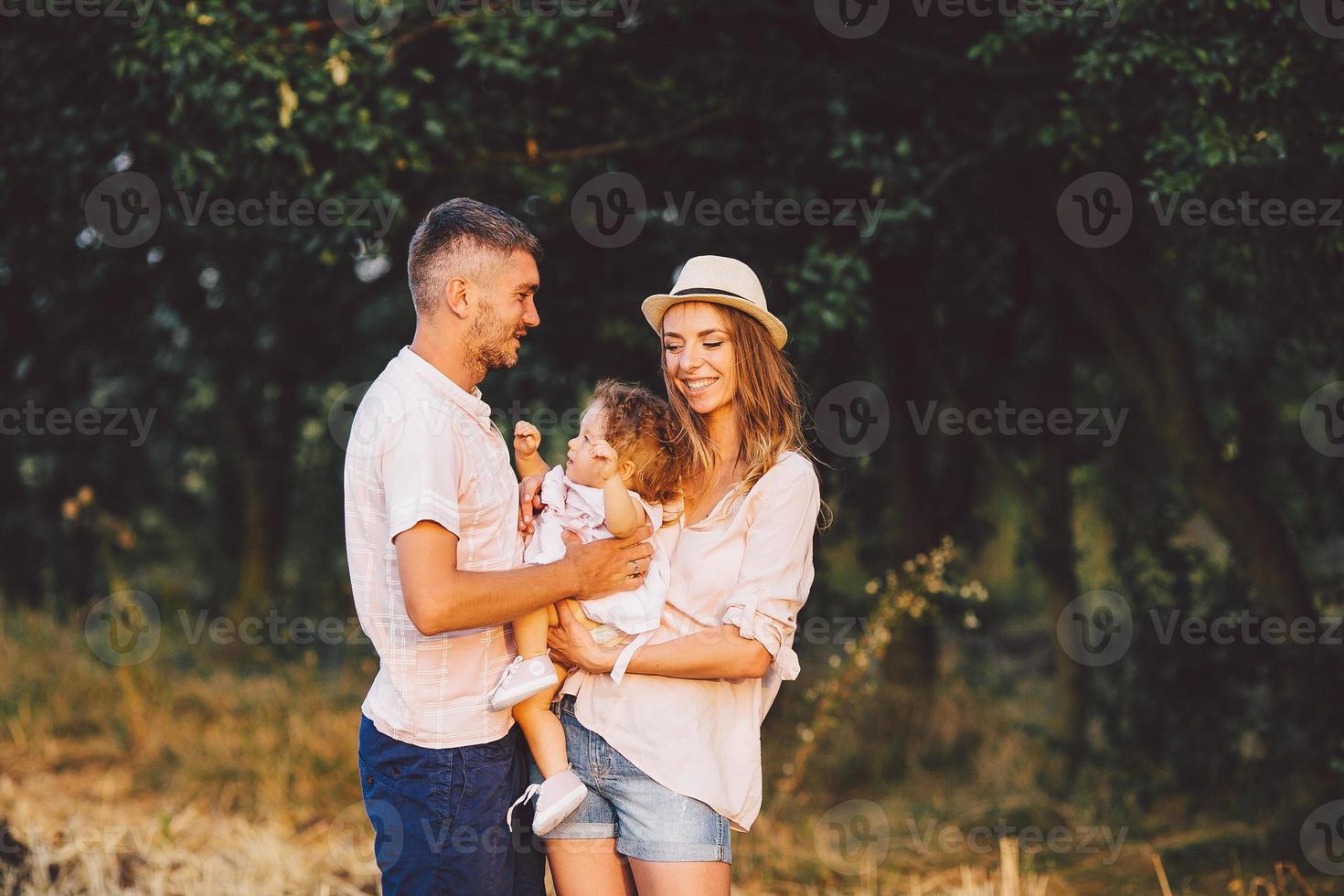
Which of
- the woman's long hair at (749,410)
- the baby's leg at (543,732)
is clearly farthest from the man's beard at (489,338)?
the baby's leg at (543,732)

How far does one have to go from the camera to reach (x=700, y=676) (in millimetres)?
2816

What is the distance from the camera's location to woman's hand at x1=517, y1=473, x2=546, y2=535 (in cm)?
313

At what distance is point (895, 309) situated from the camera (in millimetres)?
6879

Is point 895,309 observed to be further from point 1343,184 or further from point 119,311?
point 119,311

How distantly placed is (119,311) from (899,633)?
5402 mm

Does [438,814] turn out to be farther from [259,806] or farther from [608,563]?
[259,806]

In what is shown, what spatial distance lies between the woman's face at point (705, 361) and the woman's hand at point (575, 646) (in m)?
0.63

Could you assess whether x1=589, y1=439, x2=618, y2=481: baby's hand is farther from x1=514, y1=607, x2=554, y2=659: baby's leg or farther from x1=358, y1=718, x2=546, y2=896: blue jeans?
x1=358, y1=718, x2=546, y2=896: blue jeans

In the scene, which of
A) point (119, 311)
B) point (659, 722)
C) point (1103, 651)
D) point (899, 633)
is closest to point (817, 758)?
point (899, 633)

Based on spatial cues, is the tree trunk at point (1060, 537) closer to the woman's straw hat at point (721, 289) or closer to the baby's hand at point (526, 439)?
the woman's straw hat at point (721, 289)

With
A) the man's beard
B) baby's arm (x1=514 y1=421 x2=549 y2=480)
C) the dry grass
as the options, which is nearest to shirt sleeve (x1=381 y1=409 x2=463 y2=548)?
the man's beard

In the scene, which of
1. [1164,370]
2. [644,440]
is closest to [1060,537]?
[1164,370]

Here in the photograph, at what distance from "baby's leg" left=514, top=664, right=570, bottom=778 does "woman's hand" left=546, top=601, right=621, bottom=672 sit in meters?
0.05

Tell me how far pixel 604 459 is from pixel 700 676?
22.4 inches
